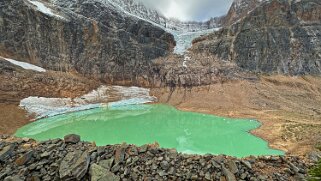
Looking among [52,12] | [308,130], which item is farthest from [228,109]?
[52,12]

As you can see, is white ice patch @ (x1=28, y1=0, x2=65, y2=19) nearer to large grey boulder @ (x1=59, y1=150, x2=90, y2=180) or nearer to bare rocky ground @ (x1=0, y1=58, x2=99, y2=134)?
bare rocky ground @ (x1=0, y1=58, x2=99, y2=134)

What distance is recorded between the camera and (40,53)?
48.5 m

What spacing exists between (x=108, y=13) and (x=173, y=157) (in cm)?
5372

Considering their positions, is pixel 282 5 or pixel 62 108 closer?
pixel 62 108

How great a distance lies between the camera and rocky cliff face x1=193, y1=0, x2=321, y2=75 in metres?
54.5

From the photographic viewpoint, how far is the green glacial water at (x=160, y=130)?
2164cm

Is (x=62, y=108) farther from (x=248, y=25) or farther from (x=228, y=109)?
(x=248, y=25)

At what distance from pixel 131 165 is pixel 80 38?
47253 millimetres

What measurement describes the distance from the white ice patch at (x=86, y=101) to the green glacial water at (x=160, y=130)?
2056mm

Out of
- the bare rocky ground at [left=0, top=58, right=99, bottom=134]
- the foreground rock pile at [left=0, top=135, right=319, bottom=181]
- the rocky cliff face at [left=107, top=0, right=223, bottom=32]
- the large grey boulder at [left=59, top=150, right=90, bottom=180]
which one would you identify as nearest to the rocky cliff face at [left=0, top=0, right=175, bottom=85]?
the bare rocky ground at [left=0, top=58, right=99, bottom=134]

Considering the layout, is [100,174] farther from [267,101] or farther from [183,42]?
[183,42]

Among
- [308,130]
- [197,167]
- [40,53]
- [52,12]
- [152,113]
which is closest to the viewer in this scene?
[197,167]

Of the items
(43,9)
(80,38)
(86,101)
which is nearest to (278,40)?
(80,38)

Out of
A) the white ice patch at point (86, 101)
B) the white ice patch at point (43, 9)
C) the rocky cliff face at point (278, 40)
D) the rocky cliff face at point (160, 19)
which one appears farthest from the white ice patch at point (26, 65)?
the rocky cliff face at point (278, 40)
